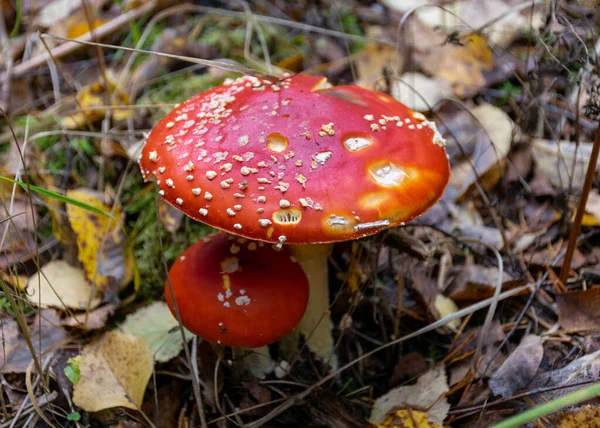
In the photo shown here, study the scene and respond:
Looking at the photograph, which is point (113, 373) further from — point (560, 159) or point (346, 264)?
point (560, 159)

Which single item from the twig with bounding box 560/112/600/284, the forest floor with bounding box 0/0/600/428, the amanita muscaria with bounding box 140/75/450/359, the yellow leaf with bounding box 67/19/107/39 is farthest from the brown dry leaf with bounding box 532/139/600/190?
the yellow leaf with bounding box 67/19/107/39

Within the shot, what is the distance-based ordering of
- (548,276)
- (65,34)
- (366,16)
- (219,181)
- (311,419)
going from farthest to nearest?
(366,16) → (65,34) → (548,276) → (311,419) → (219,181)

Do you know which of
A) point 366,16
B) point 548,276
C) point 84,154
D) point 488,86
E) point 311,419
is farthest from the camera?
point 366,16

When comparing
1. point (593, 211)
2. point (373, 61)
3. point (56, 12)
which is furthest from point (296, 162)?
point (56, 12)

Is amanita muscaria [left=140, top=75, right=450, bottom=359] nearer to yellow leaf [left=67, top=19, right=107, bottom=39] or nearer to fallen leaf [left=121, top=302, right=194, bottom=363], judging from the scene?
fallen leaf [left=121, top=302, right=194, bottom=363]

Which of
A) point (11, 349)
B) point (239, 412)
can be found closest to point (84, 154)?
point (11, 349)

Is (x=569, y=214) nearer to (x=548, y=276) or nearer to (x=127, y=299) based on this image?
(x=548, y=276)

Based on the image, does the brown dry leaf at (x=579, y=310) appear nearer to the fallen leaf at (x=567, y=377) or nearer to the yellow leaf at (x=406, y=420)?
the fallen leaf at (x=567, y=377)
